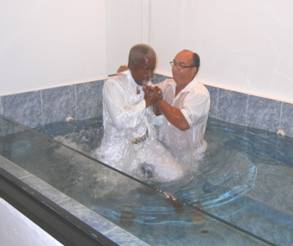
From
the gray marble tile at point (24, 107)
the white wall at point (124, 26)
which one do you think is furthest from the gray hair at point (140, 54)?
the white wall at point (124, 26)

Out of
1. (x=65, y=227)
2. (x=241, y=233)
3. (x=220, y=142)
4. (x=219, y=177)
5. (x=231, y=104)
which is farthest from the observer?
(x=231, y=104)

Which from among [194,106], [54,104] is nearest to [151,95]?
[194,106]

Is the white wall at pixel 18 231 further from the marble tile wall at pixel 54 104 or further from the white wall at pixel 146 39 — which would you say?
the white wall at pixel 146 39

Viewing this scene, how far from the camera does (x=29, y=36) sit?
11.5 ft

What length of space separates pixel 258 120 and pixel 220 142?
1.24 feet

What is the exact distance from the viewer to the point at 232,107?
364cm

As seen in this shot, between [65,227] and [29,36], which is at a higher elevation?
[29,36]

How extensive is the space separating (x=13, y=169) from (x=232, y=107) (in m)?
2.18

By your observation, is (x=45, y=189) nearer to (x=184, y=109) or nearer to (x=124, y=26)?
(x=184, y=109)

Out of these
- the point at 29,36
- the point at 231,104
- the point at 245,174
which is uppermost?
the point at 29,36

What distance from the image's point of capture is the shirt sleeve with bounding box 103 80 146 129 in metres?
2.63

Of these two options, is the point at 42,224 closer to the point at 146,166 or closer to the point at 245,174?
the point at 146,166

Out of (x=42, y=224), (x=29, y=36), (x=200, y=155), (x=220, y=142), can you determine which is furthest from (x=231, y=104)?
(x=42, y=224)

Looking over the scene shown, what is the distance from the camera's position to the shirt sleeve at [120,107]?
2627 millimetres
